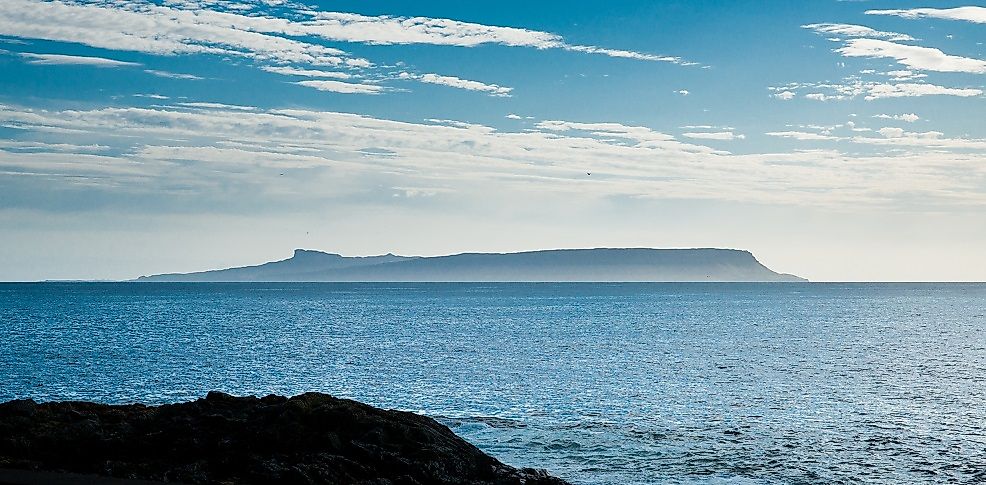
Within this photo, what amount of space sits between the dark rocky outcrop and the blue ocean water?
6348 mm

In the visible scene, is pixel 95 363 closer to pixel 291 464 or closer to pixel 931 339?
pixel 291 464

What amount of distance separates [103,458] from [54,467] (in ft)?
4.46

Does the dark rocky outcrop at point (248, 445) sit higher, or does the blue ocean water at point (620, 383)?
the dark rocky outcrop at point (248, 445)

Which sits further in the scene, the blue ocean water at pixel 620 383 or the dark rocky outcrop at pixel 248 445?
the blue ocean water at pixel 620 383

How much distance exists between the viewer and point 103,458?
21391 millimetres

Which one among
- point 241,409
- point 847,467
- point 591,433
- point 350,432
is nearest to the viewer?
point 350,432

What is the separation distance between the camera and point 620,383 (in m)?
54.6

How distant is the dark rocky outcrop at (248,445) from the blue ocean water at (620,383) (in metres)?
6.35

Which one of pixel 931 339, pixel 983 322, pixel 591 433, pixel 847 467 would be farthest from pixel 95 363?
pixel 983 322

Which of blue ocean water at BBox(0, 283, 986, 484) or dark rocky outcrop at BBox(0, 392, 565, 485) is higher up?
dark rocky outcrop at BBox(0, 392, 565, 485)

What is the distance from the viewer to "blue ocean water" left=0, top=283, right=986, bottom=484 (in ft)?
103

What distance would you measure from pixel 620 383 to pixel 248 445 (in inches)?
1372

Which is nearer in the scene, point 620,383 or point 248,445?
point 248,445

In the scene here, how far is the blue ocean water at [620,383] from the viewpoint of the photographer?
31.5m
